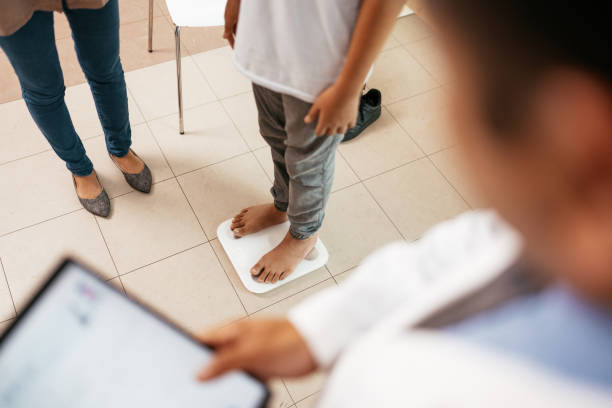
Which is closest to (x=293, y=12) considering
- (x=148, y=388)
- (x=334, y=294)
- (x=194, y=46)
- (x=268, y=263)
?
(x=334, y=294)

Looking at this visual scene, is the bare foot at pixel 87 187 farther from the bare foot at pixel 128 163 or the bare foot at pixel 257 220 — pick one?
the bare foot at pixel 257 220

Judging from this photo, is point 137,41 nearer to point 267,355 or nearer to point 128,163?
point 128,163

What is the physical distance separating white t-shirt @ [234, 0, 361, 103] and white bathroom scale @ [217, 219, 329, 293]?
2.28 feet

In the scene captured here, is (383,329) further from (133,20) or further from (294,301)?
(133,20)

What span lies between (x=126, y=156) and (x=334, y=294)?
1.32 metres

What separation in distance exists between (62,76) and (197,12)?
0.50m

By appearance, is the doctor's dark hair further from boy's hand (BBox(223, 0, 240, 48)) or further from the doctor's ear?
boy's hand (BBox(223, 0, 240, 48))

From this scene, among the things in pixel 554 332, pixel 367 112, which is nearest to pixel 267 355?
pixel 554 332

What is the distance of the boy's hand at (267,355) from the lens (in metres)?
0.50

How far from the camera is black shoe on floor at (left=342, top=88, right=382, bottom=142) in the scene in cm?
182

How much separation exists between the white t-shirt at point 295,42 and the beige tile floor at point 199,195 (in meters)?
0.76

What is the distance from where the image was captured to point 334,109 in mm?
849

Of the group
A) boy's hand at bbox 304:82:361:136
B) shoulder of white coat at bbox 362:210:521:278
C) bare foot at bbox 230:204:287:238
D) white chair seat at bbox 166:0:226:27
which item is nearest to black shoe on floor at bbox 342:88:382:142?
bare foot at bbox 230:204:287:238

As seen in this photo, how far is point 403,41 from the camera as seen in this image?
2258mm
